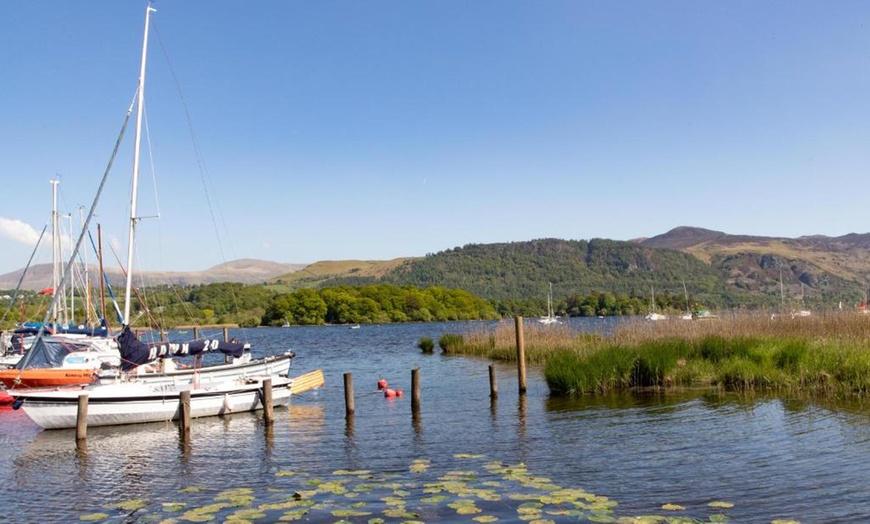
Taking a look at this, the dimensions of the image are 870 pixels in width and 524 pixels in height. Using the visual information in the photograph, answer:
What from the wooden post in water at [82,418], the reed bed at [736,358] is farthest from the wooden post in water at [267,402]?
the reed bed at [736,358]

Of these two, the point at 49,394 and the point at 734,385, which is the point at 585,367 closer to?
the point at 734,385

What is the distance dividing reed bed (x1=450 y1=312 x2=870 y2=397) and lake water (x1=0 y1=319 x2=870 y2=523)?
72.8 inches

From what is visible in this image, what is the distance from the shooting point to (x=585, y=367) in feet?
85.7

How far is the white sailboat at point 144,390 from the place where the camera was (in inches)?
873

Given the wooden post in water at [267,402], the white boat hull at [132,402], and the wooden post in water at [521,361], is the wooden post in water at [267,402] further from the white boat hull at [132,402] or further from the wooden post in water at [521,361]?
the wooden post in water at [521,361]

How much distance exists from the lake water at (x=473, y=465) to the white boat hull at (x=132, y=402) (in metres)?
0.52

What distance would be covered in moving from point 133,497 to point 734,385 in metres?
20.6

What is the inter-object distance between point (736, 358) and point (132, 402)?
72.0 feet

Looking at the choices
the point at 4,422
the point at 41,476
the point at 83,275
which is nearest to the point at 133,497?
the point at 41,476

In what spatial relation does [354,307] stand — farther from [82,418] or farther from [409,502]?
[409,502]

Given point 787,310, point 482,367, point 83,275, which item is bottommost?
point 482,367

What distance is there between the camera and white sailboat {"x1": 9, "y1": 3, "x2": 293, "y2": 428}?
72.7 feet

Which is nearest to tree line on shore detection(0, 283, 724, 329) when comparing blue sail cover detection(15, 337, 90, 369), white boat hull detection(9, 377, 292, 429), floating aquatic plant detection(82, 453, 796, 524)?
blue sail cover detection(15, 337, 90, 369)

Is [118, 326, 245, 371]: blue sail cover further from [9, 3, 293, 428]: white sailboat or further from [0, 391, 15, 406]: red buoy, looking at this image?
[0, 391, 15, 406]: red buoy
